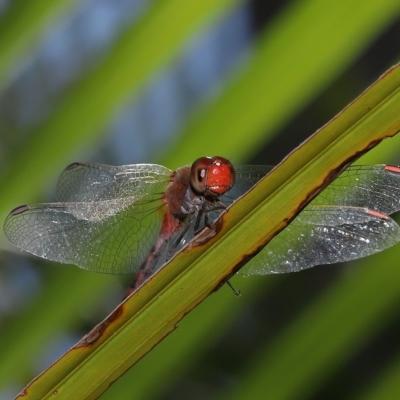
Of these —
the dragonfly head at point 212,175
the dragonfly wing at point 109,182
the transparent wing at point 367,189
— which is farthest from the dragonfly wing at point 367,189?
the dragonfly wing at point 109,182

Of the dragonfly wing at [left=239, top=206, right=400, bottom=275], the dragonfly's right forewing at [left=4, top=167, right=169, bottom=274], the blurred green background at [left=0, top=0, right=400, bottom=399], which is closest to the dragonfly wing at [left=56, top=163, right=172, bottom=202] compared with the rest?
the dragonfly's right forewing at [left=4, top=167, right=169, bottom=274]

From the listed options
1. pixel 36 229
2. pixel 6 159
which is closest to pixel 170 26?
pixel 6 159

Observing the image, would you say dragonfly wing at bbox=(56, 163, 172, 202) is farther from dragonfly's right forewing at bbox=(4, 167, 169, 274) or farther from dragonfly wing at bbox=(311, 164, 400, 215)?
dragonfly wing at bbox=(311, 164, 400, 215)

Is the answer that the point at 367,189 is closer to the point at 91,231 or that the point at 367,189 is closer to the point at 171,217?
the point at 171,217

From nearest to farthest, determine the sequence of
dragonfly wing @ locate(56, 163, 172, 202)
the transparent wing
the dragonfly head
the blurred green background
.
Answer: the blurred green background, the transparent wing, the dragonfly head, dragonfly wing @ locate(56, 163, 172, 202)

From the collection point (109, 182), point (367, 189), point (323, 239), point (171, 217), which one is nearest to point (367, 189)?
point (367, 189)

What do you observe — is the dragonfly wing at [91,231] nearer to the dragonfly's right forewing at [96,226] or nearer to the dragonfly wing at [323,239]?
the dragonfly's right forewing at [96,226]
